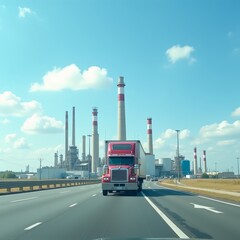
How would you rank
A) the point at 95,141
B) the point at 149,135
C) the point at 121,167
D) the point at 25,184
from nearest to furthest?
the point at 121,167 < the point at 25,184 < the point at 149,135 < the point at 95,141

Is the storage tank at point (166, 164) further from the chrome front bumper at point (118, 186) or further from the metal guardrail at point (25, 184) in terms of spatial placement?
the chrome front bumper at point (118, 186)

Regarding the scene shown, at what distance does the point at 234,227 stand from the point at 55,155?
547 feet

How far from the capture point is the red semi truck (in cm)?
3083

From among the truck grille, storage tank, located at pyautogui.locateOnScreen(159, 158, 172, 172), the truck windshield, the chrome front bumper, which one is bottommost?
the chrome front bumper

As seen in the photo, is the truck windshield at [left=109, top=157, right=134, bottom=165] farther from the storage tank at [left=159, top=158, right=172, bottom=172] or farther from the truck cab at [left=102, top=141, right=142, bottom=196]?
the storage tank at [left=159, top=158, right=172, bottom=172]

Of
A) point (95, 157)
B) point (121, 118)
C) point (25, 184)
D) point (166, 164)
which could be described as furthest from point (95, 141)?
point (25, 184)

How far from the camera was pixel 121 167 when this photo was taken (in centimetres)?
3095

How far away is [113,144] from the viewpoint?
3198 centimetres

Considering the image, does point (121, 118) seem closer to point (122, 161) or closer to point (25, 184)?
point (25, 184)

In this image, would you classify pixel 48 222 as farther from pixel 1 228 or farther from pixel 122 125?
pixel 122 125

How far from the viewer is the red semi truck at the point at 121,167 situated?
30.8 meters

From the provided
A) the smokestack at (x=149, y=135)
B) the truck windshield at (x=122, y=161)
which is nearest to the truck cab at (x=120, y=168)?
the truck windshield at (x=122, y=161)

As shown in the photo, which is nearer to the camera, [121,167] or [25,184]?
[121,167]

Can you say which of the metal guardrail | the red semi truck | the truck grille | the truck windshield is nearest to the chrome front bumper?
the red semi truck
